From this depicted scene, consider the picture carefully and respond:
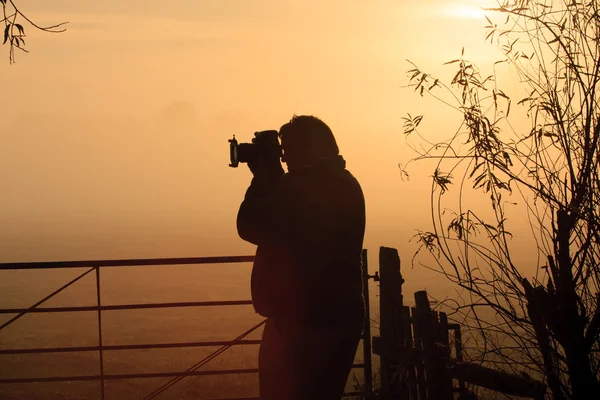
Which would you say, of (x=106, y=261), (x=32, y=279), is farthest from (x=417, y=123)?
(x=32, y=279)

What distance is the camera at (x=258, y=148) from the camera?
3289 millimetres

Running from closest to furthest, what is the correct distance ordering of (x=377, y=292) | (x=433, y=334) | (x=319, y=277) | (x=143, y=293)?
(x=319, y=277), (x=433, y=334), (x=377, y=292), (x=143, y=293)

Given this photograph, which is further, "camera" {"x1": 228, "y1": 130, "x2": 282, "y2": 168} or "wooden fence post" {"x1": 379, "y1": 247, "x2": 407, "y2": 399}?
"wooden fence post" {"x1": 379, "y1": 247, "x2": 407, "y2": 399}

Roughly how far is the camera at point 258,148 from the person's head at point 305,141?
0.04 m

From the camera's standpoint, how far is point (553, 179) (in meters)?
3.38

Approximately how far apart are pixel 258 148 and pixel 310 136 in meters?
0.26

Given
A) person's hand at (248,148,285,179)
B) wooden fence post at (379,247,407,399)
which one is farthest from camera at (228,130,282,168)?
wooden fence post at (379,247,407,399)

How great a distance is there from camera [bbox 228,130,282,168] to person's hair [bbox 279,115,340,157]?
6cm

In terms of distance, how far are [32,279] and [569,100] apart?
14075 cm

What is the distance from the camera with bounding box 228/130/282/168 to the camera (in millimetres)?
3289

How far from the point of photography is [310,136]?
3.25m

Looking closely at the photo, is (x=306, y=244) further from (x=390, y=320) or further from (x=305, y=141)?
(x=390, y=320)

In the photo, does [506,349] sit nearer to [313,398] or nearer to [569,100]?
[313,398]

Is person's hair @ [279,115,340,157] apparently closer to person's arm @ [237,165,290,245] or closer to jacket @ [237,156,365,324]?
jacket @ [237,156,365,324]
